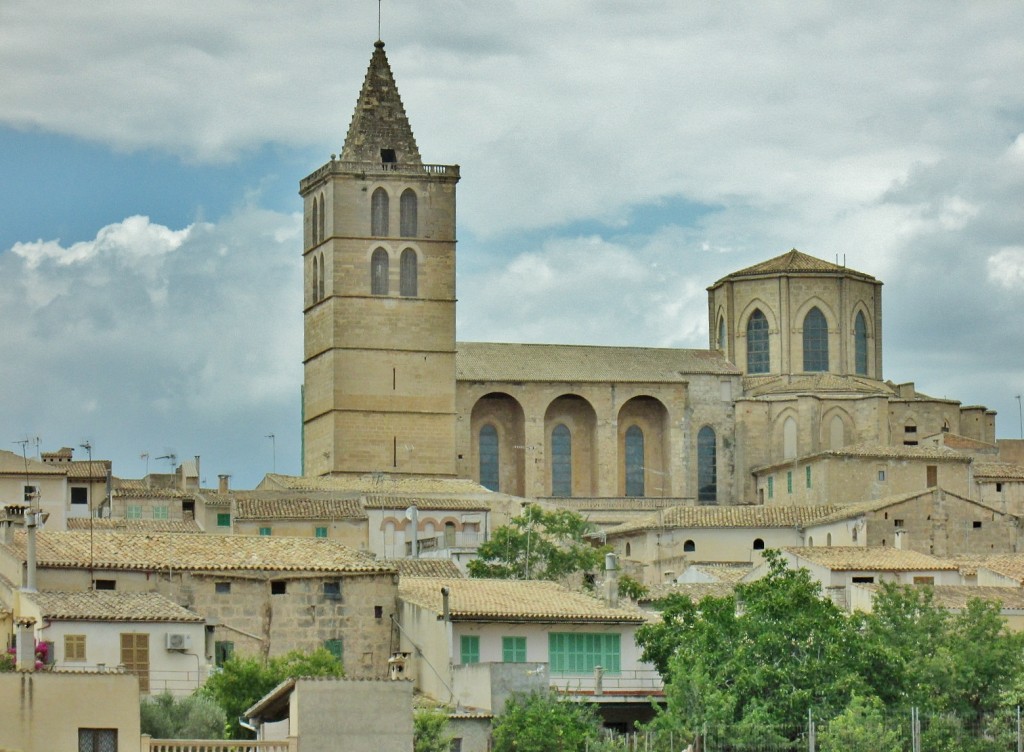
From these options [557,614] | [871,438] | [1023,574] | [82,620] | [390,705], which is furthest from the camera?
[871,438]

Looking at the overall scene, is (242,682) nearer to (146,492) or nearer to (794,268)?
(146,492)

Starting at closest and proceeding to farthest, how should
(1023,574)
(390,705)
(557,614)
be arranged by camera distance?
(390,705) < (557,614) < (1023,574)

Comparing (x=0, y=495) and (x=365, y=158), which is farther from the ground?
(x=365, y=158)

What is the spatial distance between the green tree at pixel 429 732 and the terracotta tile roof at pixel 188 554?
864 centimetres

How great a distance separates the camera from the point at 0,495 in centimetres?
6762

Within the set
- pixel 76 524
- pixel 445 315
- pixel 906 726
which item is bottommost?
pixel 906 726

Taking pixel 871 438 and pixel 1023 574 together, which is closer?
pixel 1023 574

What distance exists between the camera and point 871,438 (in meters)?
92.1

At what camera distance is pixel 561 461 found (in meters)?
93.4

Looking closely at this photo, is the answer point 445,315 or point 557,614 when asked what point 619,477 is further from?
point 557,614

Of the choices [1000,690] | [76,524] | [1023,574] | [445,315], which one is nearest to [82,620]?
[1000,690]

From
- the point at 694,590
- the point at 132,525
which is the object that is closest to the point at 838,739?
the point at 694,590

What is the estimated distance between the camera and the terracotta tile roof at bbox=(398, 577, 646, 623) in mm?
48250

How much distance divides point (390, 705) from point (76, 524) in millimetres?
32320
